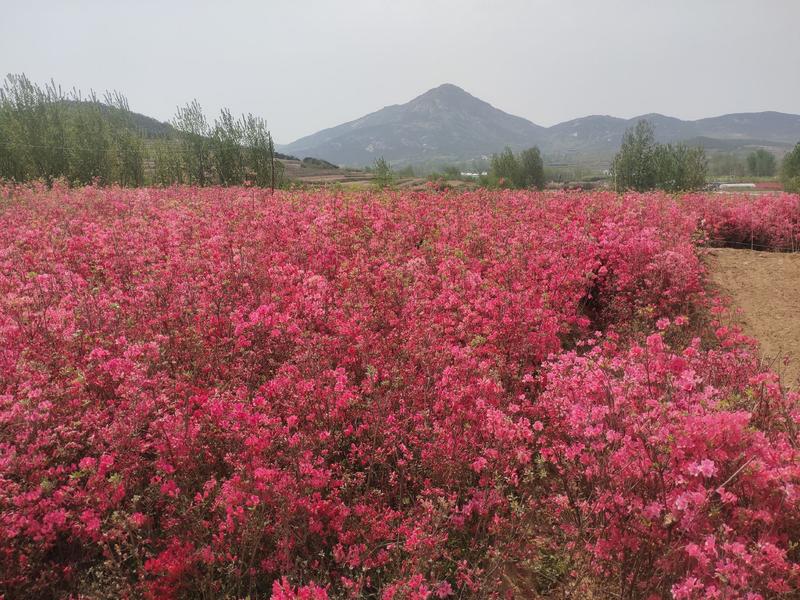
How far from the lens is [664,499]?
3.16 metres

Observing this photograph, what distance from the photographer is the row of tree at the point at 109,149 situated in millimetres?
27203

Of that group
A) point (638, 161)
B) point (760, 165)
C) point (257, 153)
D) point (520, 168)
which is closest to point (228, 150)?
point (257, 153)

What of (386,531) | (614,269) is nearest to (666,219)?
(614,269)

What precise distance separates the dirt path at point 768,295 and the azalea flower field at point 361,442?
984 mm

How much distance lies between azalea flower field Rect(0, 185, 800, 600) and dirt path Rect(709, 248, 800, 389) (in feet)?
3.23

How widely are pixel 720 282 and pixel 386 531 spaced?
9.69 m

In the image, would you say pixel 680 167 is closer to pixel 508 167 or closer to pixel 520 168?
pixel 520 168

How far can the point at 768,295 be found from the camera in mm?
9562

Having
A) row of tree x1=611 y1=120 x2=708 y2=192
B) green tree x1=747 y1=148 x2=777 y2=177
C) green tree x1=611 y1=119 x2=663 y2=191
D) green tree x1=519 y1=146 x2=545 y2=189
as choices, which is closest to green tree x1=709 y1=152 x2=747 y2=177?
green tree x1=747 y1=148 x2=777 y2=177

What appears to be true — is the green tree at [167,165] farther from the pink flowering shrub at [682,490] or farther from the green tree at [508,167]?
the green tree at [508,167]

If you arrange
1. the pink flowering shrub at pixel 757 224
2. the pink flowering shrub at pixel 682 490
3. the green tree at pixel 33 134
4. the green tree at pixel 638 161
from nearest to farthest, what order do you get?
the pink flowering shrub at pixel 682 490, the pink flowering shrub at pixel 757 224, the green tree at pixel 33 134, the green tree at pixel 638 161

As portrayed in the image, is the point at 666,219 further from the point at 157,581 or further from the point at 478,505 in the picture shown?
the point at 157,581

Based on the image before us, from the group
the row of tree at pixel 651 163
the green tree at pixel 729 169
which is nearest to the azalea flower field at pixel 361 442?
the row of tree at pixel 651 163

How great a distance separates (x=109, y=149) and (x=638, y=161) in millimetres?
61513
